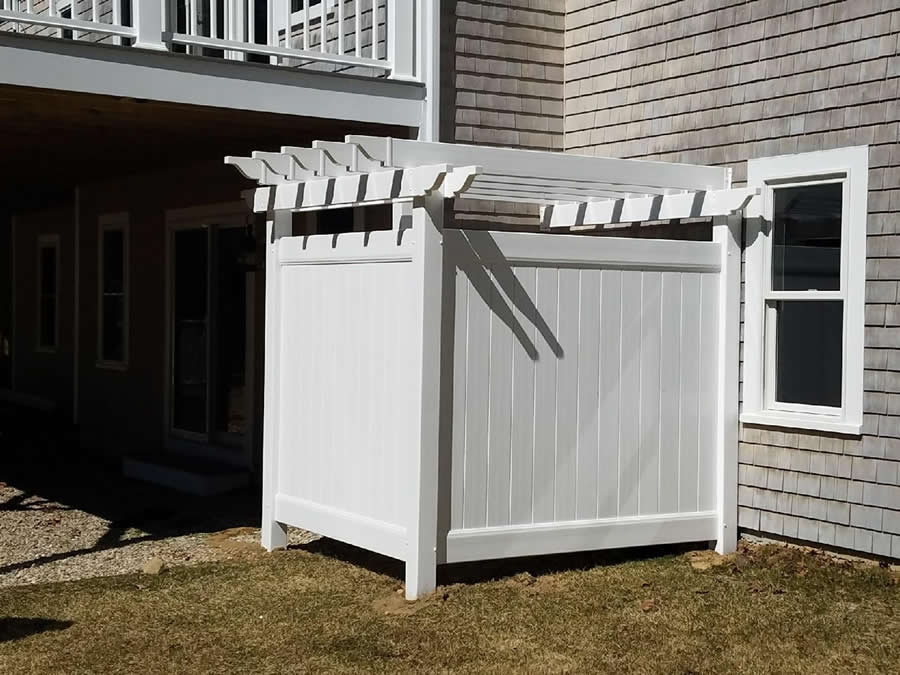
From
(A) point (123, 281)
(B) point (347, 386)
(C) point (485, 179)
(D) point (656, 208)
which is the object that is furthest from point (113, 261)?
(D) point (656, 208)

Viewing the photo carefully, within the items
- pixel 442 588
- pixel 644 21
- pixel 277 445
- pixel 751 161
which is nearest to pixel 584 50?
pixel 644 21

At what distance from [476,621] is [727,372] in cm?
235

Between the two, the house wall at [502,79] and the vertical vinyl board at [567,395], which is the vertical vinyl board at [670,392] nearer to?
the vertical vinyl board at [567,395]

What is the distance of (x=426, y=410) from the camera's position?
618 centimetres

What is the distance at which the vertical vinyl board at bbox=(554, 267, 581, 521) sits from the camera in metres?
6.66

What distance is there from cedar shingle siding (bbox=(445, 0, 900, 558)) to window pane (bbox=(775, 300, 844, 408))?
249 millimetres

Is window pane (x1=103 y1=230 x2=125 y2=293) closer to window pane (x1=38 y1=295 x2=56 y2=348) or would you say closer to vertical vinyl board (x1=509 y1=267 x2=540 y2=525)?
window pane (x1=38 y1=295 x2=56 y2=348)

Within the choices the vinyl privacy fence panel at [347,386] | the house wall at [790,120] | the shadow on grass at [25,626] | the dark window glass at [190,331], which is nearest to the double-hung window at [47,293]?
the dark window glass at [190,331]

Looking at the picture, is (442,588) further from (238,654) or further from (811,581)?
(811,581)

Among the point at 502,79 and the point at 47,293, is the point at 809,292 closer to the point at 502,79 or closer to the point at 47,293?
the point at 502,79

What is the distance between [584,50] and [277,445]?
11.6 feet

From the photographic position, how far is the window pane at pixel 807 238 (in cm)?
688

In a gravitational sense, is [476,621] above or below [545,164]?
below

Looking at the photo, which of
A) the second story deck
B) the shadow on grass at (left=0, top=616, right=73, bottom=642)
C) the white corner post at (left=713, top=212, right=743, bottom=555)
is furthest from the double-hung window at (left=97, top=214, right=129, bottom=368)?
the white corner post at (left=713, top=212, right=743, bottom=555)
